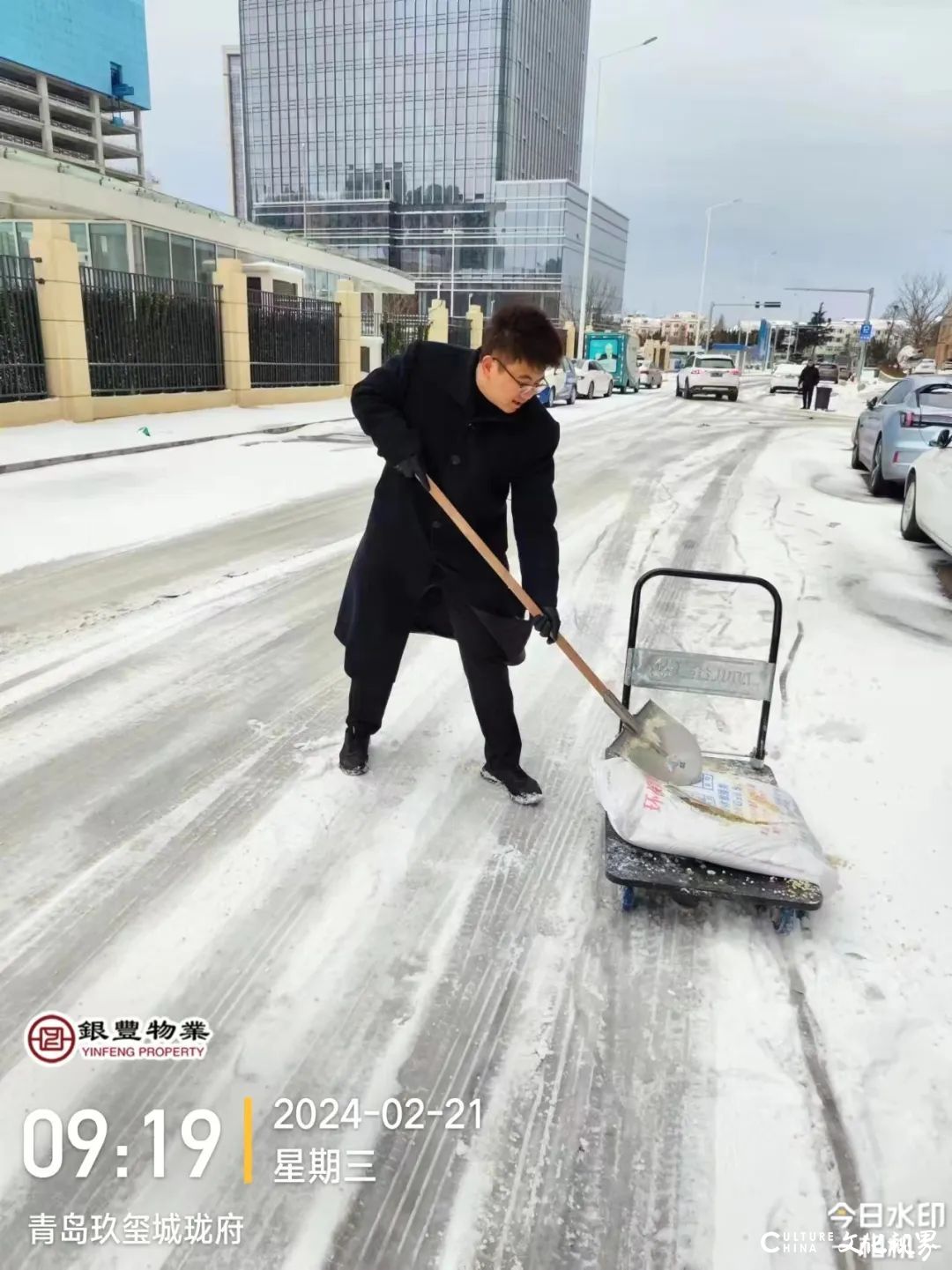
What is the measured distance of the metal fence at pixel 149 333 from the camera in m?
14.1

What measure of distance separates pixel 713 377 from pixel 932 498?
22.9 metres

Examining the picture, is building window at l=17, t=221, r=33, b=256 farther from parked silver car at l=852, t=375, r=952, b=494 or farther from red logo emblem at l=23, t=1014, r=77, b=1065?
red logo emblem at l=23, t=1014, r=77, b=1065

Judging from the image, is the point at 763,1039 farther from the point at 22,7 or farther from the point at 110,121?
the point at 110,121

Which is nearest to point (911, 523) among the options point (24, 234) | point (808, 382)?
point (808, 382)

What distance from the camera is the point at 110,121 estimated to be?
7138 centimetres

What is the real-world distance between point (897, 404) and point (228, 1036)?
34.7 feet

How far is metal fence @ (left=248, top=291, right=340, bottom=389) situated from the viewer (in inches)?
722

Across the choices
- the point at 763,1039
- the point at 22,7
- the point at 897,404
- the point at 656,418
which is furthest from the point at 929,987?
the point at 22,7

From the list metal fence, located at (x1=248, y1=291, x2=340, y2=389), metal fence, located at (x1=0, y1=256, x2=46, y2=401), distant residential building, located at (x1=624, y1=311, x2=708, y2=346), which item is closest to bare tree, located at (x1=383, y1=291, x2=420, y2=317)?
metal fence, located at (x1=248, y1=291, x2=340, y2=389)

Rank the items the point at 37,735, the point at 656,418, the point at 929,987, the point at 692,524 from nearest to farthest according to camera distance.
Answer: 1. the point at 929,987
2. the point at 37,735
3. the point at 692,524
4. the point at 656,418

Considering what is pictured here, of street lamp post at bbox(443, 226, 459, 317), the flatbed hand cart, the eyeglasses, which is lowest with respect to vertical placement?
the flatbed hand cart

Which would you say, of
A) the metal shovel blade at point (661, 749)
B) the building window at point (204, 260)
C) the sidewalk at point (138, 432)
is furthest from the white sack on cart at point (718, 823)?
the building window at point (204, 260)

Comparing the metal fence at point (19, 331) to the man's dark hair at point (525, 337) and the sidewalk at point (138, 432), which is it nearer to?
the sidewalk at point (138, 432)

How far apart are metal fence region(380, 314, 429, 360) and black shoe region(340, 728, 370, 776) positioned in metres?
27.4
